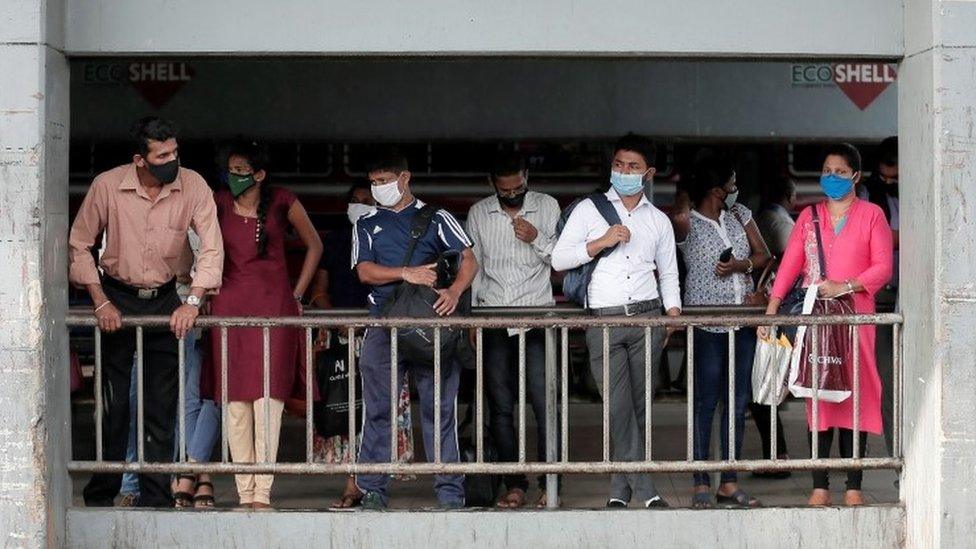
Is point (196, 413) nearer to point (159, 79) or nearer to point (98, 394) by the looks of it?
point (98, 394)

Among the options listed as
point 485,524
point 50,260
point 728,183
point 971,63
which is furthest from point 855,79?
point 50,260

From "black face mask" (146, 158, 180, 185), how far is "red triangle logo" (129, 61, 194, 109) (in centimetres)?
518

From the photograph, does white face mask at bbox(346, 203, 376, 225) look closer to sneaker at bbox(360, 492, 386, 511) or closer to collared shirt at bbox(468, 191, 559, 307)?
collared shirt at bbox(468, 191, 559, 307)

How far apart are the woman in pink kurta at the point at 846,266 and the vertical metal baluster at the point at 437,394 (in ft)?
5.66

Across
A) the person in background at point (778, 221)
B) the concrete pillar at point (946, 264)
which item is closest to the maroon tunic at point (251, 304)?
the concrete pillar at point (946, 264)

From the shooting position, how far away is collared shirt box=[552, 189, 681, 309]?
28.5 ft

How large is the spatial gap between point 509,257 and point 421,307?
2.86 ft

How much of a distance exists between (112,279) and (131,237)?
9.6 inches

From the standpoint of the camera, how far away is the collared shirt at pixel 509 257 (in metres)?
9.24

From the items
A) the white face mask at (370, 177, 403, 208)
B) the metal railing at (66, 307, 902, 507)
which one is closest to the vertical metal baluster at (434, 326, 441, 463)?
the metal railing at (66, 307, 902, 507)

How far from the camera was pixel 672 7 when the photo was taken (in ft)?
26.9

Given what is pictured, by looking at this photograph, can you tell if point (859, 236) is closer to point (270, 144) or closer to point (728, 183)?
point (728, 183)

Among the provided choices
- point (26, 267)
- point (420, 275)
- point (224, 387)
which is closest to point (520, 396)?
point (420, 275)

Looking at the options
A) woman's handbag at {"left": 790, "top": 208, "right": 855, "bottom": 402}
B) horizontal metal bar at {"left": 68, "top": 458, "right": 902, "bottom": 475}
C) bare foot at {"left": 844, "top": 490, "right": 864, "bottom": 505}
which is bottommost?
bare foot at {"left": 844, "top": 490, "right": 864, "bottom": 505}
